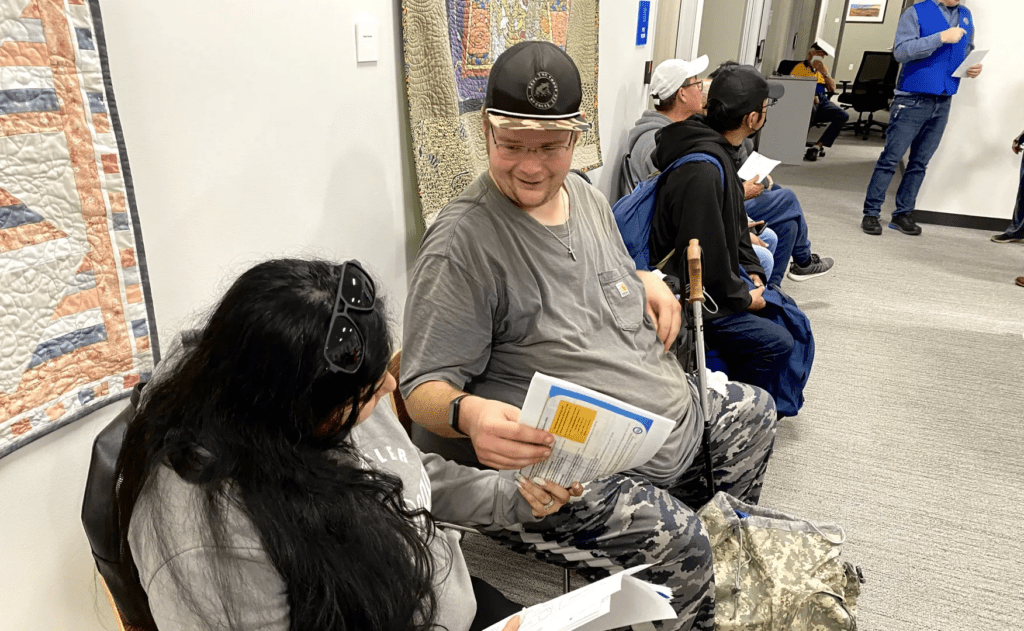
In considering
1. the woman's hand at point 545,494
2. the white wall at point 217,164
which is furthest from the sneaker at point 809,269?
the woman's hand at point 545,494

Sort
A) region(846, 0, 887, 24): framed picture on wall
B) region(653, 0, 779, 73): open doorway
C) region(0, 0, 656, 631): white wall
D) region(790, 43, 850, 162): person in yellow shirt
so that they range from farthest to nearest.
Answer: region(846, 0, 887, 24): framed picture on wall < region(790, 43, 850, 162): person in yellow shirt < region(653, 0, 779, 73): open doorway < region(0, 0, 656, 631): white wall

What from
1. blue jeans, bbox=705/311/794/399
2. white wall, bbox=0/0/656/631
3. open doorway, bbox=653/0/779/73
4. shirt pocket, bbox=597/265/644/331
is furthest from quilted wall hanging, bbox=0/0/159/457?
open doorway, bbox=653/0/779/73

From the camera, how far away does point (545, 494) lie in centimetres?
118

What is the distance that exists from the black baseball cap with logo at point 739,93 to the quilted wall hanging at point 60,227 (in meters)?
1.89

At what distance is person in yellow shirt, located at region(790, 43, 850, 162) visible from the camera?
7.25 metres

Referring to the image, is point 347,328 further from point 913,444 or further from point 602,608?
point 913,444

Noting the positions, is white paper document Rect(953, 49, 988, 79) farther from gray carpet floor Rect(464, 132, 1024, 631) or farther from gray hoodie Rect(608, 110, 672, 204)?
gray hoodie Rect(608, 110, 672, 204)

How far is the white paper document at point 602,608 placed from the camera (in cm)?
97

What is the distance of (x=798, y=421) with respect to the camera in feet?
8.68

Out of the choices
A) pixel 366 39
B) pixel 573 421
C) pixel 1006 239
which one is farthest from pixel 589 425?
pixel 1006 239

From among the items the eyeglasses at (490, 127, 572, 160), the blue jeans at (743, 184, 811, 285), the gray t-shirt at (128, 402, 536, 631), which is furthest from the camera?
the blue jeans at (743, 184, 811, 285)

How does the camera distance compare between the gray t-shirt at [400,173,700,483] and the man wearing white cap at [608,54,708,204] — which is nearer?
the gray t-shirt at [400,173,700,483]

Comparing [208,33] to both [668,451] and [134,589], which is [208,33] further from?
[668,451]

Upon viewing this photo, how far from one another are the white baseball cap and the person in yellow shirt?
4.82 meters
